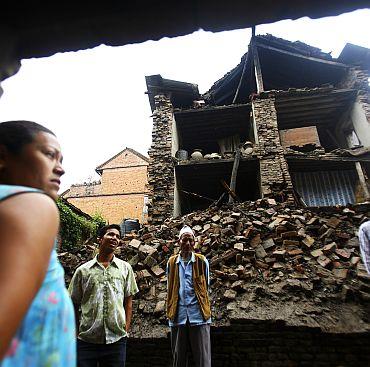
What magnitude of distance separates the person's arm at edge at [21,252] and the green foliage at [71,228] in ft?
41.5

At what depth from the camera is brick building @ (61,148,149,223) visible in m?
23.1

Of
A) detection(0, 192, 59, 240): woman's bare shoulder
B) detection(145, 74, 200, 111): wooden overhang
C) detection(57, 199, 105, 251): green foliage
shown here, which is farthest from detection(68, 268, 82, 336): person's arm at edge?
detection(57, 199, 105, 251): green foliage

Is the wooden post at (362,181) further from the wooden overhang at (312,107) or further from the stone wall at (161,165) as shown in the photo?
the stone wall at (161,165)

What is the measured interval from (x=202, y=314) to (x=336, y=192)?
28.7 ft

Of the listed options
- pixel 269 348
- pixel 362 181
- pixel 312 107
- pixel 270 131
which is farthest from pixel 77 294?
pixel 312 107

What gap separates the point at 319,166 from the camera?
399 inches

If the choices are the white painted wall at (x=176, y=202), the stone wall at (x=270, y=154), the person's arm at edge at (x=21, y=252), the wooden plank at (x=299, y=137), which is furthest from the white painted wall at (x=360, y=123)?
the person's arm at edge at (x=21, y=252)

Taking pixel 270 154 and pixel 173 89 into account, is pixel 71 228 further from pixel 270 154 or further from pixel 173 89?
pixel 270 154

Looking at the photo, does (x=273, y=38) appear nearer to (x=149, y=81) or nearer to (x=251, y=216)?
(x=149, y=81)

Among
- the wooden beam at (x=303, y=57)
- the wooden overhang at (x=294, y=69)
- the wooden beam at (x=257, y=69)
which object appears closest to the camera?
the wooden beam at (x=303, y=57)

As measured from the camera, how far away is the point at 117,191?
2419 cm

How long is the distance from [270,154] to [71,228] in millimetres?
9695

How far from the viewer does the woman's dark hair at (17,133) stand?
0.91 metres

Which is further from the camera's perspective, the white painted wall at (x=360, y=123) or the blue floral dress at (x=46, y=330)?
the white painted wall at (x=360, y=123)
